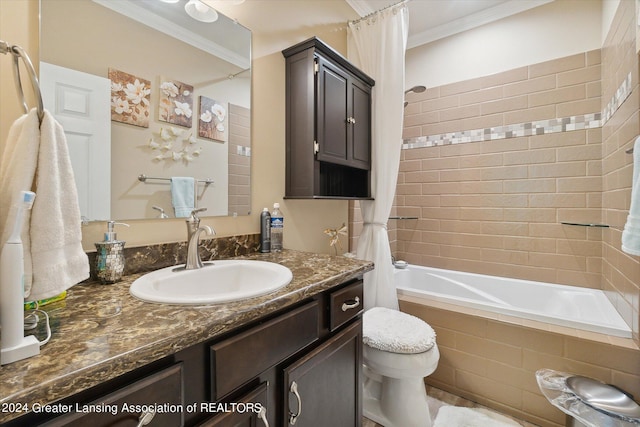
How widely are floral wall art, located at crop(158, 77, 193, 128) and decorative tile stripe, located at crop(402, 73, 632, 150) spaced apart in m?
2.16

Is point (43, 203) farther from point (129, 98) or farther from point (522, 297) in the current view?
point (522, 297)

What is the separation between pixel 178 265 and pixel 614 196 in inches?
95.8

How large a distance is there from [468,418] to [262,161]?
5.94ft

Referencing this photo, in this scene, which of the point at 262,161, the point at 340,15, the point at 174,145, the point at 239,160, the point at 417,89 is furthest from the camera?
Result: the point at 417,89

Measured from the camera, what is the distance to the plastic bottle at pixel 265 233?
4.72 ft

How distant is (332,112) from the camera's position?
1646mm

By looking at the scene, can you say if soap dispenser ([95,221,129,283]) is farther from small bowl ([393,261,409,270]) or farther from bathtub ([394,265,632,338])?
small bowl ([393,261,409,270])

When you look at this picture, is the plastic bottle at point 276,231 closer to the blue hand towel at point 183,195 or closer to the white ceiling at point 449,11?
the blue hand towel at point 183,195

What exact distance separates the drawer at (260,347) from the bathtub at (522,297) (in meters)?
1.36

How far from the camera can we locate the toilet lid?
1.39 m

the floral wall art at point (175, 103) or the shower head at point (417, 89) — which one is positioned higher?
the shower head at point (417, 89)

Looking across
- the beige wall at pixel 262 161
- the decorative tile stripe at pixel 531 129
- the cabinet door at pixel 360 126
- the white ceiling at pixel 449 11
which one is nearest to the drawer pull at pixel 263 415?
the beige wall at pixel 262 161

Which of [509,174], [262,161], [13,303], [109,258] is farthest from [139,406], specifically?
[509,174]

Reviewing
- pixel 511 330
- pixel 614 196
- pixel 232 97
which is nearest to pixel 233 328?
pixel 232 97
